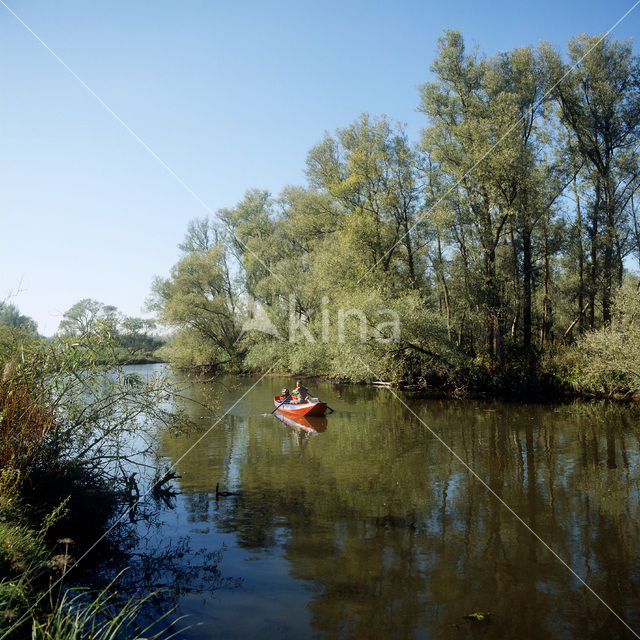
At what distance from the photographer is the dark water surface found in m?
5.63

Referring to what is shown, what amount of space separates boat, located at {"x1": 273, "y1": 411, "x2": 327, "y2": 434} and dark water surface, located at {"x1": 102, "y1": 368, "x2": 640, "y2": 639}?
2055 mm

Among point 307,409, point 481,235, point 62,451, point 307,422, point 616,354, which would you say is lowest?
point 62,451

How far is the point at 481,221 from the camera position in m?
23.5

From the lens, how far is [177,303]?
33781 mm

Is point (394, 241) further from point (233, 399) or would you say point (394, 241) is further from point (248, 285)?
point (248, 285)

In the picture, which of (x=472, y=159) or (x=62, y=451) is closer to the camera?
(x=62, y=451)

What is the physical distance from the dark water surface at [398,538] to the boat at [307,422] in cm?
206

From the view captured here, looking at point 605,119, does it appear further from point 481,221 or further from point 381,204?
point 381,204

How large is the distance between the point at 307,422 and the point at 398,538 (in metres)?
9.95

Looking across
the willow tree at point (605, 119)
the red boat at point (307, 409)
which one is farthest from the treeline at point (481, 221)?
the red boat at point (307, 409)

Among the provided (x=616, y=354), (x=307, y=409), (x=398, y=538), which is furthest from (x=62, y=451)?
(x=616, y=354)

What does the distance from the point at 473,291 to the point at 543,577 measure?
57.7ft

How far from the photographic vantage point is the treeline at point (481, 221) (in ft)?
71.8

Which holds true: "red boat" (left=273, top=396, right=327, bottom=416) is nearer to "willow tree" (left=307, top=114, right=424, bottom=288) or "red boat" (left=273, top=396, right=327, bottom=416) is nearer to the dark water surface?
the dark water surface
